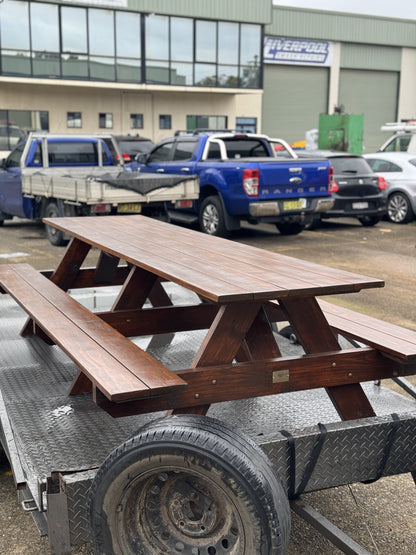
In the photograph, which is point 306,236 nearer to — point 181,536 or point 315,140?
point 181,536

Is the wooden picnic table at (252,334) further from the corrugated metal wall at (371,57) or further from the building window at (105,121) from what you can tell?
the corrugated metal wall at (371,57)

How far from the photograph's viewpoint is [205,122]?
36.6m

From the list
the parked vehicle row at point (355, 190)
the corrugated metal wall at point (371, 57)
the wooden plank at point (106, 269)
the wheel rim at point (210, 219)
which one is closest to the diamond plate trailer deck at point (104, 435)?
the wooden plank at point (106, 269)

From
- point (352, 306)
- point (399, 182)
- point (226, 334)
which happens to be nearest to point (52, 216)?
point (352, 306)

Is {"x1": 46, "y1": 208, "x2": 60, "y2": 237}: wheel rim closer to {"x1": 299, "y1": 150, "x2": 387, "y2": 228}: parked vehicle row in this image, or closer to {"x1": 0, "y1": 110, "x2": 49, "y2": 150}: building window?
{"x1": 299, "y1": 150, "x2": 387, "y2": 228}: parked vehicle row

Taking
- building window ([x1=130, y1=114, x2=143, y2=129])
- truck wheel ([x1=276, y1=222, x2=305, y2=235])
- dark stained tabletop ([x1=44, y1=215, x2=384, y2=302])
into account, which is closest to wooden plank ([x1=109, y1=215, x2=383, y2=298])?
dark stained tabletop ([x1=44, y1=215, x2=384, y2=302])

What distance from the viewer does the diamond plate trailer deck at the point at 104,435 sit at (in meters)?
2.56

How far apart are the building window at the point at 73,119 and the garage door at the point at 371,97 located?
1847 cm

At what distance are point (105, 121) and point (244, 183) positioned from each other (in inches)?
947

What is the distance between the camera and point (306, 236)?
13.9 metres

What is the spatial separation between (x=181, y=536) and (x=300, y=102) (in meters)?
42.6

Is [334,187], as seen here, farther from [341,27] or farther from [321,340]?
[341,27]

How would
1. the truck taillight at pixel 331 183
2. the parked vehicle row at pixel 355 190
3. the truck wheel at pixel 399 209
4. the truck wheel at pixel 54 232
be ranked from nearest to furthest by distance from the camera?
1. the truck wheel at pixel 54 232
2. the truck taillight at pixel 331 183
3. the parked vehicle row at pixel 355 190
4. the truck wheel at pixel 399 209

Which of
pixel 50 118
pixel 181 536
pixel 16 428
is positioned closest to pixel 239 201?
pixel 16 428
